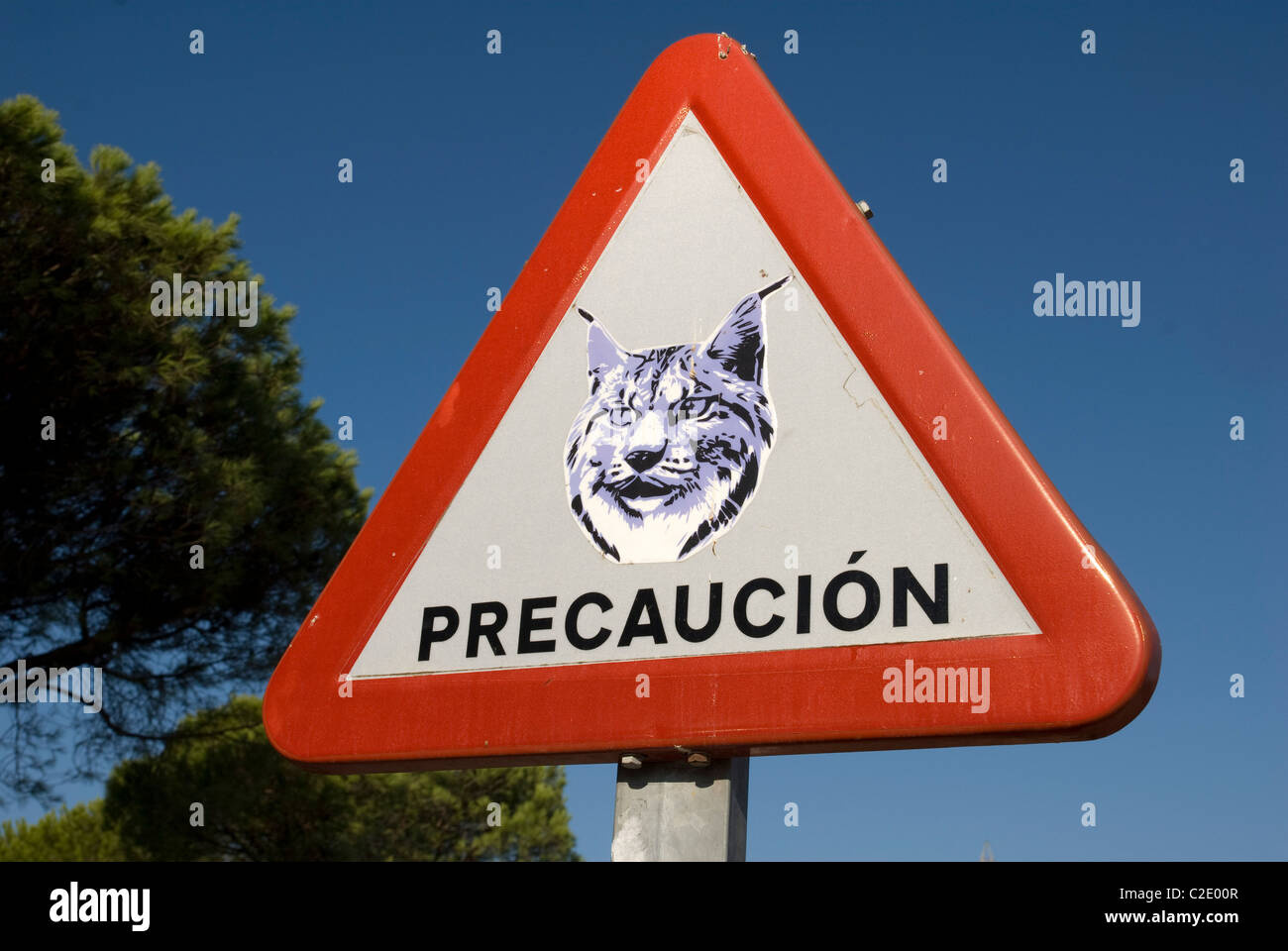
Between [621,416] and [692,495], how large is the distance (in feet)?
0.40

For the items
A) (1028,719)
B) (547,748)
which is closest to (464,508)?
(547,748)

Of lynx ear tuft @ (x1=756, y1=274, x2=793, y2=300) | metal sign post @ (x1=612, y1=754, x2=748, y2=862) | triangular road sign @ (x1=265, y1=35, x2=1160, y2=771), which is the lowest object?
metal sign post @ (x1=612, y1=754, x2=748, y2=862)

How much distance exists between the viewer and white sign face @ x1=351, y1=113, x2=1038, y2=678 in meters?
1.01

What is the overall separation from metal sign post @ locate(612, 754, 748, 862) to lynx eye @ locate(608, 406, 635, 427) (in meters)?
0.32

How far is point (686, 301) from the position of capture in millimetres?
1176

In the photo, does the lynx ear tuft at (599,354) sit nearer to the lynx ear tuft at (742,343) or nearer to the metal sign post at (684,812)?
the lynx ear tuft at (742,343)

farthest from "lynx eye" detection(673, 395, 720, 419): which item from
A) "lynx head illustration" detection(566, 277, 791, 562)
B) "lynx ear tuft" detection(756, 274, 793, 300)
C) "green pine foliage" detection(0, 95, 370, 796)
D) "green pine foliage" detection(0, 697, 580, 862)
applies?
"green pine foliage" detection(0, 95, 370, 796)

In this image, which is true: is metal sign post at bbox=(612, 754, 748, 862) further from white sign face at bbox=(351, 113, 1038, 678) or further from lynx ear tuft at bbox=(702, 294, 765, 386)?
lynx ear tuft at bbox=(702, 294, 765, 386)

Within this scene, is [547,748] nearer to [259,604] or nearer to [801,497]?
[801,497]

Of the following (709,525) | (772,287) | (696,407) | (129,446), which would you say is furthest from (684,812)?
(129,446)

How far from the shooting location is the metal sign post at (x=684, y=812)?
1002 millimetres

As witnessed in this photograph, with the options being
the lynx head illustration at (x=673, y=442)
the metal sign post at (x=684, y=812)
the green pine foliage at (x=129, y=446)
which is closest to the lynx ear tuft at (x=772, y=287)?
the lynx head illustration at (x=673, y=442)

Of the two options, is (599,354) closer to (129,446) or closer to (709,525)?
(709,525)

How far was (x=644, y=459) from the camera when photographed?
1114mm
